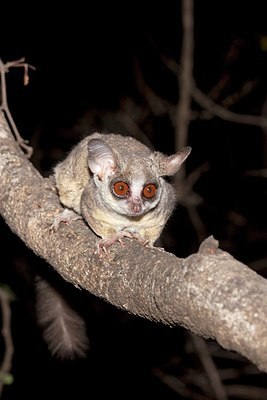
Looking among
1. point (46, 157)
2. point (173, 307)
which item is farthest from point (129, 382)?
point (173, 307)

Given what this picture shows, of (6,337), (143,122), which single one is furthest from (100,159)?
(143,122)

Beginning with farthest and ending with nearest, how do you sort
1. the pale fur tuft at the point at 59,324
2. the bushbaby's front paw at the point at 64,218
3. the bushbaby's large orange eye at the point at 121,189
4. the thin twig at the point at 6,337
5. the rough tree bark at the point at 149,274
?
the thin twig at the point at 6,337
the pale fur tuft at the point at 59,324
the bushbaby's large orange eye at the point at 121,189
the bushbaby's front paw at the point at 64,218
the rough tree bark at the point at 149,274

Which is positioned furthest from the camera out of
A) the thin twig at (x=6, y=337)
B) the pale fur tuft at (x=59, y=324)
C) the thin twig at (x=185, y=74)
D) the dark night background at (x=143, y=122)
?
the dark night background at (x=143, y=122)

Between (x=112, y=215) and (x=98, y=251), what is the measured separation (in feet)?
1.90

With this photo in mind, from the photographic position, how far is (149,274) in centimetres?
203

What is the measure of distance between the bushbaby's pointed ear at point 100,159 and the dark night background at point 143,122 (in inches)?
167

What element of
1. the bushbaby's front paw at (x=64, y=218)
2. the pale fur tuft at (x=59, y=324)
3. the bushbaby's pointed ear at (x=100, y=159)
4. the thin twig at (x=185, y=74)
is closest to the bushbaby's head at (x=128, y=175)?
the bushbaby's pointed ear at (x=100, y=159)

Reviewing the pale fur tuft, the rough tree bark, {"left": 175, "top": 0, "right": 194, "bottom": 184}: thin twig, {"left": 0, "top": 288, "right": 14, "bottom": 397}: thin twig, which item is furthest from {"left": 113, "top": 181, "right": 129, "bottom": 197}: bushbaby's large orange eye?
{"left": 175, "top": 0, "right": 194, "bottom": 184}: thin twig

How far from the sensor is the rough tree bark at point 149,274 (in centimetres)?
158

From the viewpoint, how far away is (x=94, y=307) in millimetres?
6848

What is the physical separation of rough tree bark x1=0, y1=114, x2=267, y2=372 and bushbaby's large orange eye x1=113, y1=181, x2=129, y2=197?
23 cm

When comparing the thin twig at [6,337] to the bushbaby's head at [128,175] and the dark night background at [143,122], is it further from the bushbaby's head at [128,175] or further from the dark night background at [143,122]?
the dark night background at [143,122]

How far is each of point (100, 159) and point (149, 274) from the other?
116 cm

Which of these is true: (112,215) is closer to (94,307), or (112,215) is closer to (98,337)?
(94,307)
